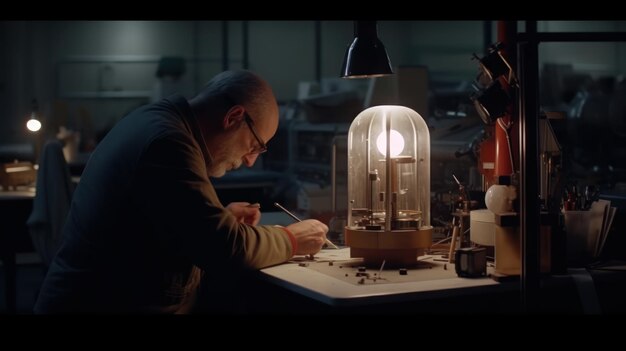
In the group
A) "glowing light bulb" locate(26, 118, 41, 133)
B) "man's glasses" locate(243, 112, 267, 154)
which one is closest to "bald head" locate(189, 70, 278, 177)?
"man's glasses" locate(243, 112, 267, 154)

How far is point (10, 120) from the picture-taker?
1040 cm

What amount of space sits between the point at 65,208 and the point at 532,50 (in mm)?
2891

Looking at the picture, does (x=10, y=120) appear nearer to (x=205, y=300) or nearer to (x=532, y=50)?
(x=205, y=300)

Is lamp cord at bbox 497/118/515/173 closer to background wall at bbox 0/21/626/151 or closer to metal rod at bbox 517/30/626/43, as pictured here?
metal rod at bbox 517/30/626/43

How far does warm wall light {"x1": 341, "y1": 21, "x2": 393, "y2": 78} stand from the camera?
2695 millimetres

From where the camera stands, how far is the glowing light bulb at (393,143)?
8.87 feet

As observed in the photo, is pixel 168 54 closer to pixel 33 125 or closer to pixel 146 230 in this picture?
pixel 33 125

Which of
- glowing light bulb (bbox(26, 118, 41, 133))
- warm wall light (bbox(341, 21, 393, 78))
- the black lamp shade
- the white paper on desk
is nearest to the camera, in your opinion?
the black lamp shade

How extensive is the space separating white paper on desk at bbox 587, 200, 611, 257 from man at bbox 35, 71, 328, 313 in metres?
0.90

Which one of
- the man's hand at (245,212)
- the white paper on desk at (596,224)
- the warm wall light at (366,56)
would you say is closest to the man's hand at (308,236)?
the man's hand at (245,212)

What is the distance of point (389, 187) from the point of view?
264cm

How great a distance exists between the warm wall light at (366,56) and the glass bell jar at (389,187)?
17 cm

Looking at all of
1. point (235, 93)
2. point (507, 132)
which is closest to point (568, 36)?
point (507, 132)

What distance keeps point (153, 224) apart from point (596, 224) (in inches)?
49.8
